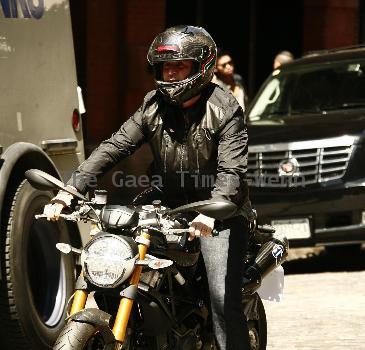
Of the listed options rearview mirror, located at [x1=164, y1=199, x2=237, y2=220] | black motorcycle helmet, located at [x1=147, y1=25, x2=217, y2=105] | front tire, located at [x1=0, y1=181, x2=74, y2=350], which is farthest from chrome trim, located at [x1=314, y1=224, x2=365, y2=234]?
rearview mirror, located at [x1=164, y1=199, x2=237, y2=220]

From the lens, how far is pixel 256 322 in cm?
578

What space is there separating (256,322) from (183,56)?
1659mm

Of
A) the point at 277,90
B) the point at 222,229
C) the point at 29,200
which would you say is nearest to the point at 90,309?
the point at 222,229

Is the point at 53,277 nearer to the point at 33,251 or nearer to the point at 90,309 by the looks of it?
the point at 33,251

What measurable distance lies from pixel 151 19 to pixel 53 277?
8861 millimetres

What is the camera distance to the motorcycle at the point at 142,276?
4.40m

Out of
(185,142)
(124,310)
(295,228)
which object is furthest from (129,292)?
(295,228)

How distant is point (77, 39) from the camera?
1498 cm

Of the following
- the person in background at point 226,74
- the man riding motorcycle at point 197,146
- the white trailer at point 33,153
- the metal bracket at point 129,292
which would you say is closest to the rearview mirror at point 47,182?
the man riding motorcycle at point 197,146

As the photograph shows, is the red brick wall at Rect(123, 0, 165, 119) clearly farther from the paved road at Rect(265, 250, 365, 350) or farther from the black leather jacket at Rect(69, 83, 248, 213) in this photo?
the black leather jacket at Rect(69, 83, 248, 213)

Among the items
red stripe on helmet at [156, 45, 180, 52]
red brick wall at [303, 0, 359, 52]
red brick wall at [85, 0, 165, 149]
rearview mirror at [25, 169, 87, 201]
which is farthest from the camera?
red brick wall at [303, 0, 359, 52]

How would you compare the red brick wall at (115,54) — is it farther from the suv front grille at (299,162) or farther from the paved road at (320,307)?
the suv front grille at (299,162)

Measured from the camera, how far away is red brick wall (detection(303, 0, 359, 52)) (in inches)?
666

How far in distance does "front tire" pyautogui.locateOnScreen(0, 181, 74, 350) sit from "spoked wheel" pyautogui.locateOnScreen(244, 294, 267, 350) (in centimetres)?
122
